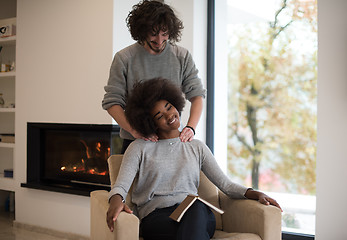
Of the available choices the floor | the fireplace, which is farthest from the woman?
the floor

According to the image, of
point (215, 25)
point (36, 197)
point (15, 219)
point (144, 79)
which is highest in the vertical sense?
point (215, 25)

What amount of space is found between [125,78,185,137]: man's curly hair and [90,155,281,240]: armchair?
0.31m

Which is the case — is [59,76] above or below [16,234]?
above

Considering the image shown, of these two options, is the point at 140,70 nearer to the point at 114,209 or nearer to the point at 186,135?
the point at 186,135

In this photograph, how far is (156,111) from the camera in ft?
6.03

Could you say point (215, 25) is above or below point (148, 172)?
above

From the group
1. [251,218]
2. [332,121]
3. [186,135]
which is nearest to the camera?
[251,218]

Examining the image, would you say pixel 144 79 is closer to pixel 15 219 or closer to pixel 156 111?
pixel 156 111

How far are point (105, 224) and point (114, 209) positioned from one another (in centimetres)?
12

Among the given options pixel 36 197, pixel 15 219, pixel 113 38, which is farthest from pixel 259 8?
pixel 15 219

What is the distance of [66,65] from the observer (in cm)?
329

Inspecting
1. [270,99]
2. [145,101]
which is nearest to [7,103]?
[270,99]

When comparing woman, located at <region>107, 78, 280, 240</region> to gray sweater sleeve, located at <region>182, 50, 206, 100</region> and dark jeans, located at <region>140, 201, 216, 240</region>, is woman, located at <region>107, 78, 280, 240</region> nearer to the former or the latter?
dark jeans, located at <region>140, 201, 216, 240</region>

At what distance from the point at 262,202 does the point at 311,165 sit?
61.0 inches
